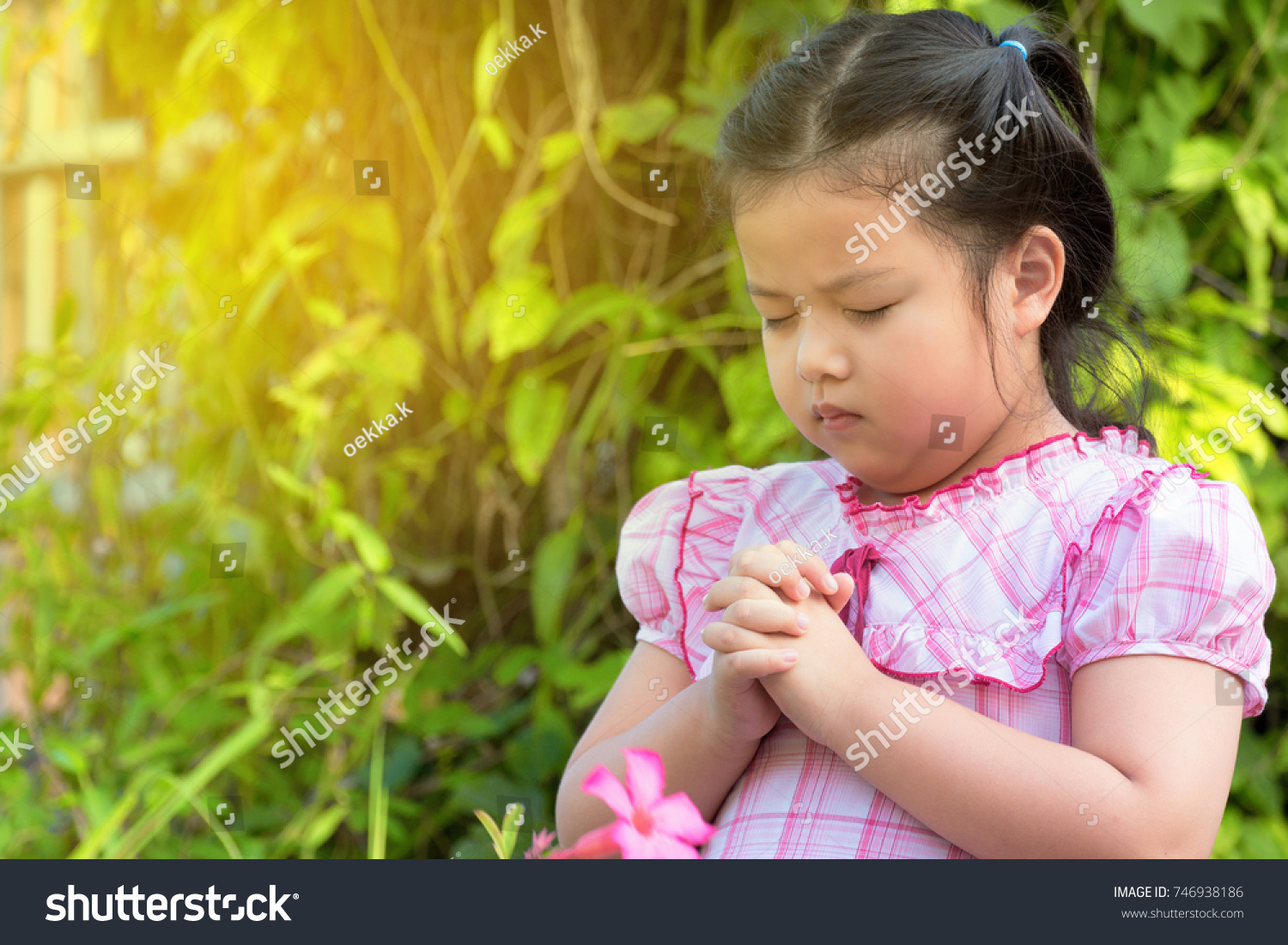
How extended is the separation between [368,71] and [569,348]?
0.50 metres

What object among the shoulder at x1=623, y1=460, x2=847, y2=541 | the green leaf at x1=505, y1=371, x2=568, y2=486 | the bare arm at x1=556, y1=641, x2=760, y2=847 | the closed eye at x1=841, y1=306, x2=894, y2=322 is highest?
the closed eye at x1=841, y1=306, x2=894, y2=322

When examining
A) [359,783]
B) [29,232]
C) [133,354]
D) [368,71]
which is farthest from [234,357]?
[29,232]

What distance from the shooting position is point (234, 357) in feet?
5.25

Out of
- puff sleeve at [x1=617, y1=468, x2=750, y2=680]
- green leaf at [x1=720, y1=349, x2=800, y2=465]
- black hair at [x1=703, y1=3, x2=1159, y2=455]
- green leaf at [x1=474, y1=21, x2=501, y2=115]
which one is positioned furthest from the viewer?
green leaf at [x1=474, y1=21, x2=501, y2=115]

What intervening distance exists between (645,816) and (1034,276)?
478 mm

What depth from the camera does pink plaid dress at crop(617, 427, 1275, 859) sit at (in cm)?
62

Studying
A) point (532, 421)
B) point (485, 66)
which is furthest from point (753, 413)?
point (485, 66)

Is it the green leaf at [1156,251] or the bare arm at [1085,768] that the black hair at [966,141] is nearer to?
the bare arm at [1085,768]

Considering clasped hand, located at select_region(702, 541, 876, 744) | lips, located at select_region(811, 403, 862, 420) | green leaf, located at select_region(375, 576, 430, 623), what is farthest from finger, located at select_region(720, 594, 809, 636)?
green leaf, located at select_region(375, 576, 430, 623)

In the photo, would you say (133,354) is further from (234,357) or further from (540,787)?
(540,787)

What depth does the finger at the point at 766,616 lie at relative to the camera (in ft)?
1.96

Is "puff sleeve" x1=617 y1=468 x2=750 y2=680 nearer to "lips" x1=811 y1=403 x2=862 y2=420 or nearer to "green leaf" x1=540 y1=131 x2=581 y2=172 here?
"lips" x1=811 y1=403 x2=862 y2=420

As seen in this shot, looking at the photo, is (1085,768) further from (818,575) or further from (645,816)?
(645,816)

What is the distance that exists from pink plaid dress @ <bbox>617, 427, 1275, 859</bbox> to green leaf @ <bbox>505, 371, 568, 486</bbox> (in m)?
0.66
